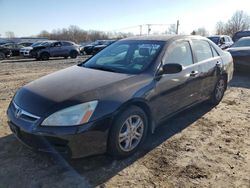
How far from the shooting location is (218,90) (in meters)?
5.92

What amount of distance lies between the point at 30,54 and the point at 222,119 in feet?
61.6

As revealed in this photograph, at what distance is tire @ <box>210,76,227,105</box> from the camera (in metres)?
5.79

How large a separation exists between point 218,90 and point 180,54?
1.82 meters

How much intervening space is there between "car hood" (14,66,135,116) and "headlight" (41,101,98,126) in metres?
0.08

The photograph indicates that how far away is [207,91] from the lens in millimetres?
5406

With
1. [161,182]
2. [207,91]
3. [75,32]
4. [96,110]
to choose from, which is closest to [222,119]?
[207,91]

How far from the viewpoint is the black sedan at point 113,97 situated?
3090 mm

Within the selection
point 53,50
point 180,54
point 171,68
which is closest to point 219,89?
point 180,54

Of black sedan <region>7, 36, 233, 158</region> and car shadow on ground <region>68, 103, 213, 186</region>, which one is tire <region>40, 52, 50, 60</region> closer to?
black sedan <region>7, 36, 233, 158</region>

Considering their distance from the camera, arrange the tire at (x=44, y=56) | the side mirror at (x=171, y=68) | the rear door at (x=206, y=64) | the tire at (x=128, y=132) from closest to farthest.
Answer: the tire at (x=128, y=132) → the side mirror at (x=171, y=68) → the rear door at (x=206, y=64) → the tire at (x=44, y=56)

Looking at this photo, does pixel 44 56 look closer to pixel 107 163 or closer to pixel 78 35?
pixel 107 163

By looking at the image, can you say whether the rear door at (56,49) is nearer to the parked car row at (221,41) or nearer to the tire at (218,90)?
the parked car row at (221,41)

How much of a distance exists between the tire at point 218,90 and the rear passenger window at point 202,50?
2.24 ft

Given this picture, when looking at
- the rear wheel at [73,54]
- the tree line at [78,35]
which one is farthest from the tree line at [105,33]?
the rear wheel at [73,54]
